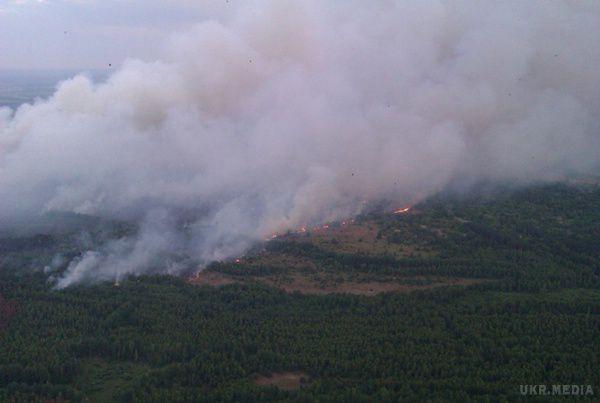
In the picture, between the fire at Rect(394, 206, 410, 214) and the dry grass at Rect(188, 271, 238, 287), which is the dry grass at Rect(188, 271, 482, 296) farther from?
the fire at Rect(394, 206, 410, 214)

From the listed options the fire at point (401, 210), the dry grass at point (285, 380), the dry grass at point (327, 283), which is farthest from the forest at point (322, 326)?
the fire at point (401, 210)

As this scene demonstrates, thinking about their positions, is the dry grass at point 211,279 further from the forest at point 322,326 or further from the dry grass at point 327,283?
the forest at point 322,326

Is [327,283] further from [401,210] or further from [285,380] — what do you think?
[401,210]

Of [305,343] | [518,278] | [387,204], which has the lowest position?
[305,343]

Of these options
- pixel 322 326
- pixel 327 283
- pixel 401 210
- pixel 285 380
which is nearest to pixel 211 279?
pixel 327 283

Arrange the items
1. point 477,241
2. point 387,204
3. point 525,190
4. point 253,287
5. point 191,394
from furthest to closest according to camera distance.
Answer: point 525,190
point 387,204
point 477,241
point 253,287
point 191,394

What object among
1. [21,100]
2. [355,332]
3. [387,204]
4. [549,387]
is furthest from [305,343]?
[21,100]

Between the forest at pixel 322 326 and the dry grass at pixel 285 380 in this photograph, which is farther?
the dry grass at pixel 285 380

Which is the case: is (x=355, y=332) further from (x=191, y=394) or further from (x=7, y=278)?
(x=7, y=278)

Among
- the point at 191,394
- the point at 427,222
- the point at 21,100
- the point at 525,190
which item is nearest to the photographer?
the point at 191,394
